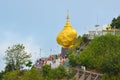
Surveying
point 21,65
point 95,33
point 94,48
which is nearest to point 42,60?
point 21,65

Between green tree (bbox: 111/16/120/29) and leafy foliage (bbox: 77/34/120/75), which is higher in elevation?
green tree (bbox: 111/16/120/29)

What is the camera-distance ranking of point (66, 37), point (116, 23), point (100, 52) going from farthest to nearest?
point (116, 23) < point (66, 37) < point (100, 52)

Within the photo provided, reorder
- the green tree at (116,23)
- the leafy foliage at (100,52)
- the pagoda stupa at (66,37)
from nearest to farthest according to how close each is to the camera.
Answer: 1. the leafy foliage at (100,52)
2. the pagoda stupa at (66,37)
3. the green tree at (116,23)

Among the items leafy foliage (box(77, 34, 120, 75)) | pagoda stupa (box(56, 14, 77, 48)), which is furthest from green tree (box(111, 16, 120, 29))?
leafy foliage (box(77, 34, 120, 75))

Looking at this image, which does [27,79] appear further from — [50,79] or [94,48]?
[94,48]

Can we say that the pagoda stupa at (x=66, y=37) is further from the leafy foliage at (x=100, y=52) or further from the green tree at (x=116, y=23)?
the leafy foliage at (x=100, y=52)

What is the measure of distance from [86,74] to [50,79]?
2.95 m

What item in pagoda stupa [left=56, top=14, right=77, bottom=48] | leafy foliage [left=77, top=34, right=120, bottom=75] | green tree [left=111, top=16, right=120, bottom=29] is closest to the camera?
leafy foliage [left=77, top=34, right=120, bottom=75]

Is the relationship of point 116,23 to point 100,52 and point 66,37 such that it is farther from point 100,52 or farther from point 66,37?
point 100,52

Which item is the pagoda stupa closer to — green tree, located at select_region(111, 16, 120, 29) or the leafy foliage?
green tree, located at select_region(111, 16, 120, 29)

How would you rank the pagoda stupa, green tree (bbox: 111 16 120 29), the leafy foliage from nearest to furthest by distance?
the leafy foliage → the pagoda stupa → green tree (bbox: 111 16 120 29)

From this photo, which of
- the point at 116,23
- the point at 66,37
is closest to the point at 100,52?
the point at 66,37

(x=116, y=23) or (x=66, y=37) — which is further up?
(x=116, y=23)

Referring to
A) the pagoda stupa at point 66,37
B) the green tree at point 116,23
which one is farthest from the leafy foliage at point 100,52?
the green tree at point 116,23
